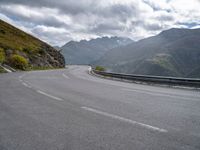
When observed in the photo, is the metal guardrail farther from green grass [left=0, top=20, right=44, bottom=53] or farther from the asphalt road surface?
green grass [left=0, top=20, right=44, bottom=53]

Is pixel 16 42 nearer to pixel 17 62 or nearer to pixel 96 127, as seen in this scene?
pixel 17 62

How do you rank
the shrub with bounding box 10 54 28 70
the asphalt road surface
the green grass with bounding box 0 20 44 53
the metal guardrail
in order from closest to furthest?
the asphalt road surface, the metal guardrail, the shrub with bounding box 10 54 28 70, the green grass with bounding box 0 20 44 53

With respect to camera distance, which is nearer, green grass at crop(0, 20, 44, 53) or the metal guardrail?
the metal guardrail

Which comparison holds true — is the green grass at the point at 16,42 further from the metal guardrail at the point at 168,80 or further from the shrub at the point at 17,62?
the metal guardrail at the point at 168,80

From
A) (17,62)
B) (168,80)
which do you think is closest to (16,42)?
(17,62)

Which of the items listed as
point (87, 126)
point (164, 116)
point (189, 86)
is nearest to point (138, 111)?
point (164, 116)

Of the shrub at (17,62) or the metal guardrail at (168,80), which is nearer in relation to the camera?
the metal guardrail at (168,80)

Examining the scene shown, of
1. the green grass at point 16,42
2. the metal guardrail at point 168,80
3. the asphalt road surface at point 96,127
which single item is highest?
the green grass at point 16,42

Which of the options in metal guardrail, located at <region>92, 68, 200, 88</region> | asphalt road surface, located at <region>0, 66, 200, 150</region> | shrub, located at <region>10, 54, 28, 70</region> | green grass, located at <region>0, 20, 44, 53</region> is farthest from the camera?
green grass, located at <region>0, 20, 44, 53</region>

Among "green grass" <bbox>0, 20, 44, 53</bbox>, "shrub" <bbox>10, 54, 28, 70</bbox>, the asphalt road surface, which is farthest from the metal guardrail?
"green grass" <bbox>0, 20, 44, 53</bbox>

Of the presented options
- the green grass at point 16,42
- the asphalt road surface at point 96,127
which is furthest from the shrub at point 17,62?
the asphalt road surface at point 96,127

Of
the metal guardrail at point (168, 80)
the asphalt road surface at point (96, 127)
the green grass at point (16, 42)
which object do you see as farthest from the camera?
the green grass at point (16, 42)

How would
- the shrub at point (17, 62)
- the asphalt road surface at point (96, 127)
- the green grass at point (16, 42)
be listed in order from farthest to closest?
the green grass at point (16, 42) → the shrub at point (17, 62) → the asphalt road surface at point (96, 127)

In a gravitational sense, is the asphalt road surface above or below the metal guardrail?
below
